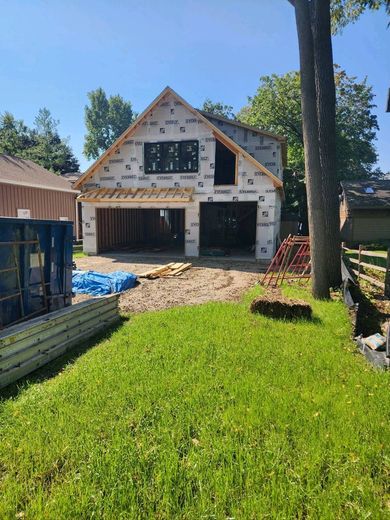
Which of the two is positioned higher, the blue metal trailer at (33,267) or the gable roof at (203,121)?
the gable roof at (203,121)

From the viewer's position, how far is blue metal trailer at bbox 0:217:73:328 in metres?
4.68

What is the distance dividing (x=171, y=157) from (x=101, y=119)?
149 ft

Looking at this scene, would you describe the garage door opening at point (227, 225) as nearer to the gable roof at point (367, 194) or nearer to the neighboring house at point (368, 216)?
the neighboring house at point (368, 216)

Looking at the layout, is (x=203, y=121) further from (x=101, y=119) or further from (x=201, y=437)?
(x=101, y=119)

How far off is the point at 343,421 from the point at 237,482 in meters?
1.32

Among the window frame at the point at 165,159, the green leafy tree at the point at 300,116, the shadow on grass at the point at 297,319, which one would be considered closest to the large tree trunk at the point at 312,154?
the shadow on grass at the point at 297,319

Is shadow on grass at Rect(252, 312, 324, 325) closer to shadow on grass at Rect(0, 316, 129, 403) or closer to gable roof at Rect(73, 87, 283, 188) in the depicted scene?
shadow on grass at Rect(0, 316, 129, 403)

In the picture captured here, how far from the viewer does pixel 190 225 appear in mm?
15656

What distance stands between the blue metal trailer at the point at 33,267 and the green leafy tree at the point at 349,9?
11.5 metres

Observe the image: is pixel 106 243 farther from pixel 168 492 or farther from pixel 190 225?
pixel 168 492

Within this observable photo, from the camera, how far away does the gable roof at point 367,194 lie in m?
21.9

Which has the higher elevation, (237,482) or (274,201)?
(274,201)

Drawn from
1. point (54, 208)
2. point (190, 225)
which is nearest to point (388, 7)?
point (190, 225)

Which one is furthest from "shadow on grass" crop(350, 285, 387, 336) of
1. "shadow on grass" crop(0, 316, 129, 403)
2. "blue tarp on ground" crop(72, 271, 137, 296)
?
"blue tarp on ground" crop(72, 271, 137, 296)
